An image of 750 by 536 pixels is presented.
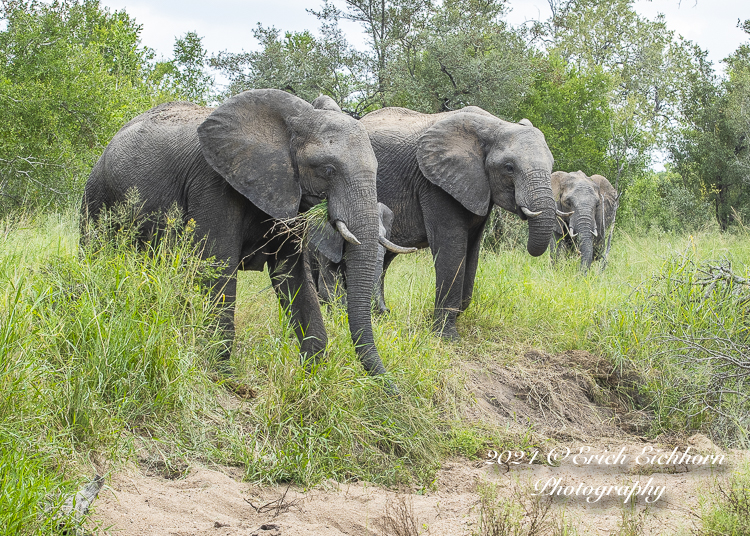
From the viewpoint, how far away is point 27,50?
11.4 meters

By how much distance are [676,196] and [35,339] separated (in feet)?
54.4

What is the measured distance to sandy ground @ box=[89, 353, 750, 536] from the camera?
3807 millimetres

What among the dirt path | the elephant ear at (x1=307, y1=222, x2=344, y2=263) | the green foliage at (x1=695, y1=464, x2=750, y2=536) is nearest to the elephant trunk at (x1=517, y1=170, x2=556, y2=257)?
the elephant ear at (x1=307, y1=222, x2=344, y2=263)

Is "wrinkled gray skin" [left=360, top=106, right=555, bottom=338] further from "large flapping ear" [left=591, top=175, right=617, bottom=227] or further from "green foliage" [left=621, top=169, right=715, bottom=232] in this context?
"green foliage" [left=621, top=169, right=715, bottom=232]

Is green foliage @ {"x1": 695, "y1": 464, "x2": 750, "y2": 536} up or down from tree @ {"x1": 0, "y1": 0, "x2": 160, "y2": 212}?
down

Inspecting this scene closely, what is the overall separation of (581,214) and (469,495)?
9.45 m

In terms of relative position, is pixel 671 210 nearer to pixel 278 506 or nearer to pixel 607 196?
pixel 607 196

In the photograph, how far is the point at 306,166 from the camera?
548 cm

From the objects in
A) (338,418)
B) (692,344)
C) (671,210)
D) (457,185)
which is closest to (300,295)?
(338,418)

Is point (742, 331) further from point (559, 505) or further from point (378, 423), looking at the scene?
point (378, 423)

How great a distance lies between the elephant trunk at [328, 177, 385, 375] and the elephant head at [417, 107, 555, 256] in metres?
2.44

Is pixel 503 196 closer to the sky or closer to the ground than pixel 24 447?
closer to the sky

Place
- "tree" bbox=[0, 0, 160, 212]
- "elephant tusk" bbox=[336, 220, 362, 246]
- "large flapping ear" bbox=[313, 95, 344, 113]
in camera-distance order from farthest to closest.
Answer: "tree" bbox=[0, 0, 160, 212]
"large flapping ear" bbox=[313, 95, 344, 113]
"elephant tusk" bbox=[336, 220, 362, 246]

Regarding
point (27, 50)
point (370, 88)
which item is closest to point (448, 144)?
point (27, 50)
